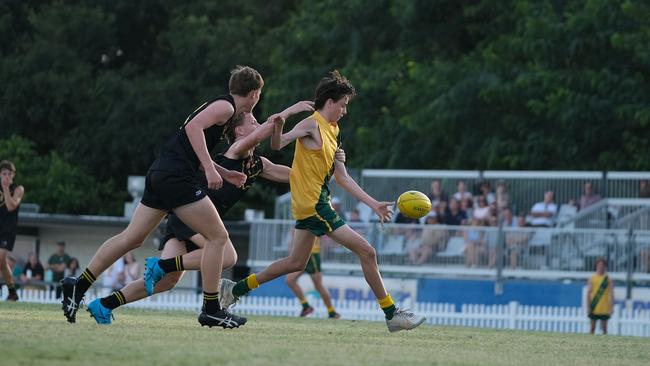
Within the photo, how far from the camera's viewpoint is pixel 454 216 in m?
26.0

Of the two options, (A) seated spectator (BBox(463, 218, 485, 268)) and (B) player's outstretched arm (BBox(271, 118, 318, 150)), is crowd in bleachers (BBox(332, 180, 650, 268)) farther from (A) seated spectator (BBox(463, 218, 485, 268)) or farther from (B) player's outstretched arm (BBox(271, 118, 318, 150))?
(B) player's outstretched arm (BBox(271, 118, 318, 150))

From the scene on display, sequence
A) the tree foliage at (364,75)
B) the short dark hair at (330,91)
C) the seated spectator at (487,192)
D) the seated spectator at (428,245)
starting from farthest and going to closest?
the tree foliage at (364,75) < the seated spectator at (487,192) < the seated spectator at (428,245) < the short dark hair at (330,91)

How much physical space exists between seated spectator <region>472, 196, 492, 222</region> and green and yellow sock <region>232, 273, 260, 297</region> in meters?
13.3

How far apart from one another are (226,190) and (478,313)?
11220 mm

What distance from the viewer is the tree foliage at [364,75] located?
31.5 m

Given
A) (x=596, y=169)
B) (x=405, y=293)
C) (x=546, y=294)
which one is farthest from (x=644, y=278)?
(x=596, y=169)

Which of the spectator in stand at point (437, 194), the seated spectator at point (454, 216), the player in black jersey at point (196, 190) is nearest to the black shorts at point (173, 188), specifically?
the player in black jersey at point (196, 190)

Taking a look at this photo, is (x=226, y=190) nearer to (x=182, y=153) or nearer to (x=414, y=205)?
(x=414, y=205)

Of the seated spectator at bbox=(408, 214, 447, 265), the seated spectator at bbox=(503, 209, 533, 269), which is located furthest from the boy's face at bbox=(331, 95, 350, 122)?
the seated spectator at bbox=(408, 214, 447, 265)

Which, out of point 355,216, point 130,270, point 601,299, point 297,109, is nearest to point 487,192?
point 355,216

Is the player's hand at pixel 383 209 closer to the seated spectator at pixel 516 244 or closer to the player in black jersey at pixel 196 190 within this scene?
the player in black jersey at pixel 196 190

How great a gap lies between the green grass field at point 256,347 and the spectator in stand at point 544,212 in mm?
12901

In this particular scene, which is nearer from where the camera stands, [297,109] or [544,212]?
[297,109]

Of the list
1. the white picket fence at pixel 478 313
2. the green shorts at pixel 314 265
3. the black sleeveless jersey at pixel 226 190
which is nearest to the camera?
the black sleeveless jersey at pixel 226 190
